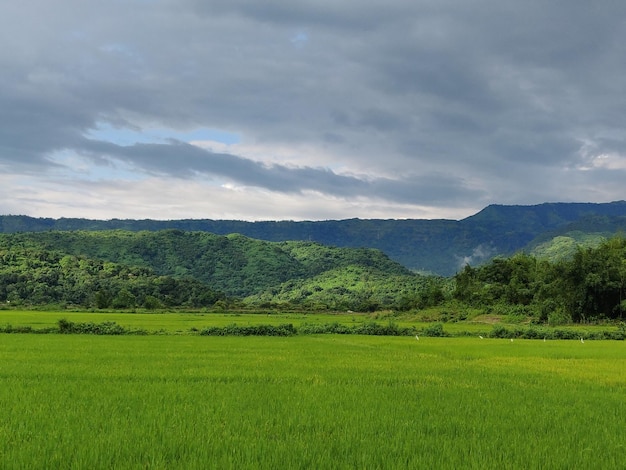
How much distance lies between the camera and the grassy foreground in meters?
5.86

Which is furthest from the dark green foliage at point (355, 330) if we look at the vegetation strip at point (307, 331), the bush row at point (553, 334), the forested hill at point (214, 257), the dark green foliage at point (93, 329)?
the forested hill at point (214, 257)

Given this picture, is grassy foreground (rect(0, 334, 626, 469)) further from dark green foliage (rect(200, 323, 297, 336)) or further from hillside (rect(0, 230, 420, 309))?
hillside (rect(0, 230, 420, 309))

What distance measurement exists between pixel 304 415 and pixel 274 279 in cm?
15218

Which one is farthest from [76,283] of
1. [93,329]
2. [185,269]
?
[93,329]

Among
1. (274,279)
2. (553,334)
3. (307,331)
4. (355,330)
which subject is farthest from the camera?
(274,279)

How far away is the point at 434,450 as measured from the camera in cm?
629

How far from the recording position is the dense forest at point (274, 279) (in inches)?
2004

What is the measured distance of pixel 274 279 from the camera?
159 meters

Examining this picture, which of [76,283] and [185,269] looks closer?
[76,283]

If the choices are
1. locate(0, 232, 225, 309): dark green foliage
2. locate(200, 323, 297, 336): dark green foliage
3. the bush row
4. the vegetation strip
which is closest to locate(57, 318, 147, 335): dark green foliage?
the vegetation strip

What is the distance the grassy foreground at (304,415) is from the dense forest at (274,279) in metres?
39.2

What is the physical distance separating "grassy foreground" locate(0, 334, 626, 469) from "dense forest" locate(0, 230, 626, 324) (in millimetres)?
39180

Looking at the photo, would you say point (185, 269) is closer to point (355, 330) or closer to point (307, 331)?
point (355, 330)

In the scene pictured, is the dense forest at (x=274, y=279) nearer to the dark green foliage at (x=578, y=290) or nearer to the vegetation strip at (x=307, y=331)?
the dark green foliage at (x=578, y=290)
